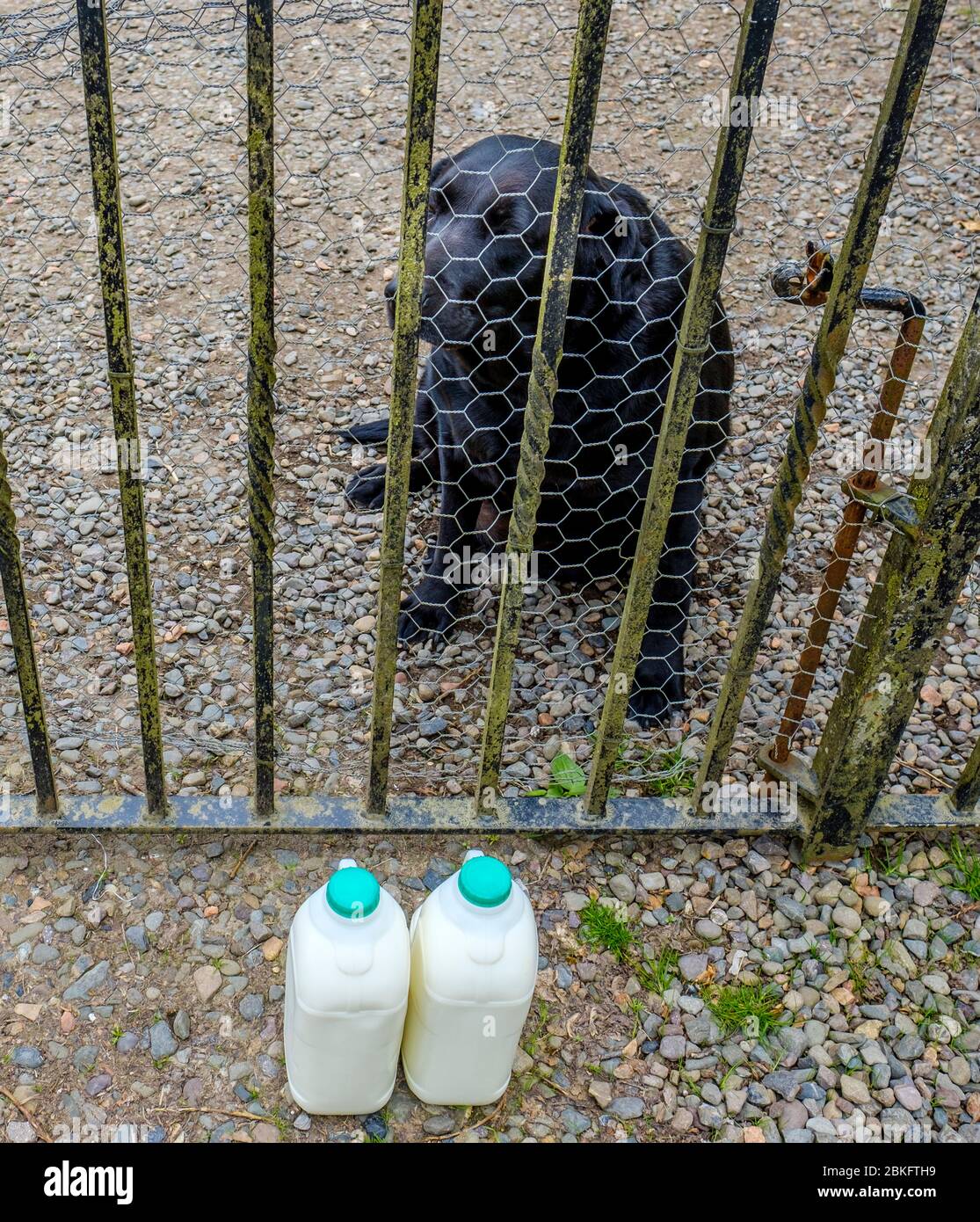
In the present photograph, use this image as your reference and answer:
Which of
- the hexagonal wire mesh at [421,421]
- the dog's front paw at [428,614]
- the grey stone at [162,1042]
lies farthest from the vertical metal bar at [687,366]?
the grey stone at [162,1042]

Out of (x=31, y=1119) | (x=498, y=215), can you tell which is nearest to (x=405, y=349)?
(x=498, y=215)

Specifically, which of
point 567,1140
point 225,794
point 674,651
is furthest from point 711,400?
point 567,1140

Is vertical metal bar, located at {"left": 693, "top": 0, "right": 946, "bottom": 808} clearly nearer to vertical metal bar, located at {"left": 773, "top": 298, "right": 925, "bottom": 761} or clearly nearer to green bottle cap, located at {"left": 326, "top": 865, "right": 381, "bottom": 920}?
vertical metal bar, located at {"left": 773, "top": 298, "right": 925, "bottom": 761}

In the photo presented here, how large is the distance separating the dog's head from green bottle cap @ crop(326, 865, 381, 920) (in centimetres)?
130

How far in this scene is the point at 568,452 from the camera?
9.30 ft

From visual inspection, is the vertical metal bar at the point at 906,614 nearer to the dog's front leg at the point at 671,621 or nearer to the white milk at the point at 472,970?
the dog's front leg at the point at 671,621

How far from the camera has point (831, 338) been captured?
1.88 metres

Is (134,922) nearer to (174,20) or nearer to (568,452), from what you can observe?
(568,452)

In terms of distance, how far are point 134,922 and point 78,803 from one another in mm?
288

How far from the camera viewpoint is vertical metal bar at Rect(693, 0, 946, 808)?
164 centimetres

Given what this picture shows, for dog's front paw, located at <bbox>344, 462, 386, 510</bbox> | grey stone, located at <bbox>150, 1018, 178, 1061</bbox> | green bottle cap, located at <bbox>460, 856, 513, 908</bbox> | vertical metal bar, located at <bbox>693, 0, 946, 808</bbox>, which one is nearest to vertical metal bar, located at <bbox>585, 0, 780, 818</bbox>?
vertical metal bar, located at <bbox>693, 0, 946, 808</bbox>

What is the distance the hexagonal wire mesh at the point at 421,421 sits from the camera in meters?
2.67

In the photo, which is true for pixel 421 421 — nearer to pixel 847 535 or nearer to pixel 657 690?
pixel 657 690

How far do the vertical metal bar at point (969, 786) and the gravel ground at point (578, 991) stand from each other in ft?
0.41
